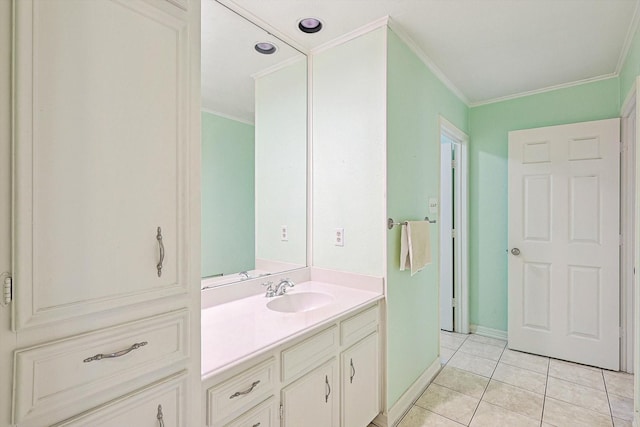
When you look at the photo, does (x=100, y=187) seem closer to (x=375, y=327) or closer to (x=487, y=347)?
(x=375, y=327)

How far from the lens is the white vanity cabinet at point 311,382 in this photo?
1083mm

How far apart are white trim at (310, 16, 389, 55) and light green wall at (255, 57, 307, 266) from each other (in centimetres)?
14

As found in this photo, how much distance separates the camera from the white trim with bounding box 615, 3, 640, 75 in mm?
1798

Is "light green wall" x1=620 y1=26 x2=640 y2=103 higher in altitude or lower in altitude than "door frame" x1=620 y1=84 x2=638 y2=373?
higher

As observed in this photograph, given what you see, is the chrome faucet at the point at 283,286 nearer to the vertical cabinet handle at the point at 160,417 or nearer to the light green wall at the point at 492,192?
the vertical cabinet handle at the point at 160,417

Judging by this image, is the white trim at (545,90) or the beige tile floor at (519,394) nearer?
the beige tile floor at (519,394)

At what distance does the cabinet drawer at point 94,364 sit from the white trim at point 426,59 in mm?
1934

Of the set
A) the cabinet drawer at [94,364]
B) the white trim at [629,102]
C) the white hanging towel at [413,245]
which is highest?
the white trim at [629,102]

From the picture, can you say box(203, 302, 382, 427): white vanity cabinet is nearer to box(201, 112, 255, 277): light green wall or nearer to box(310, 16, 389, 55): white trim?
box(201, 112, 255, 277): light green wall

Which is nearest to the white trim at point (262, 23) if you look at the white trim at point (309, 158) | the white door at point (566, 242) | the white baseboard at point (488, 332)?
the white trim at point (309, 158)

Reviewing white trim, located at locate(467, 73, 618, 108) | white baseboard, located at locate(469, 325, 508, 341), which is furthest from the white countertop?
white trim, located at locate(467, 73, 618, 108)

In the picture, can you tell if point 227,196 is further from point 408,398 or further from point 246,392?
point 408,398

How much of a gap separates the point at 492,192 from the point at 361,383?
94.4 inches

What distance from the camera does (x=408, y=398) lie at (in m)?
2.12
